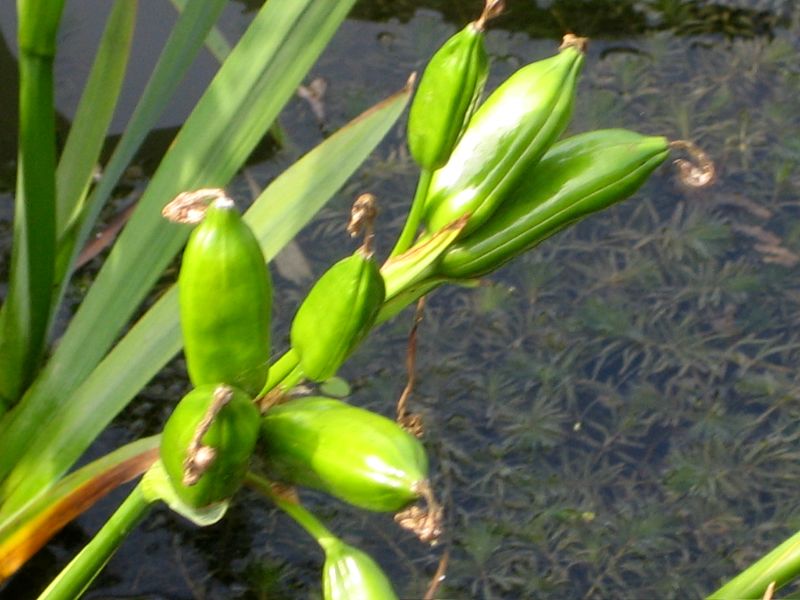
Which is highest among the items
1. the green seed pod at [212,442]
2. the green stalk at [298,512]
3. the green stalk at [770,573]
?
the green seed pod at [212,442]

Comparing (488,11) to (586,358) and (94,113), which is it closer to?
(94,113)

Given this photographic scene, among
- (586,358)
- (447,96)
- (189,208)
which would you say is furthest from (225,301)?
(586,358)

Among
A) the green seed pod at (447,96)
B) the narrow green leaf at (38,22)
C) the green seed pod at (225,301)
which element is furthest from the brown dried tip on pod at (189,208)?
the narrow green leaf at (38,22)

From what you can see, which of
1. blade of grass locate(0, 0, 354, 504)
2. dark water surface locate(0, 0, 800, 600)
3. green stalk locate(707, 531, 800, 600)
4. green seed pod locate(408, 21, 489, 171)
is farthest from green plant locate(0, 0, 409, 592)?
green stalk locate(707, 531, 800, 600)

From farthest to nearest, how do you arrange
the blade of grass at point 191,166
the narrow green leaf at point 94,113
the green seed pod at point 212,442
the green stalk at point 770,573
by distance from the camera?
the narrow green leaf at point 94,113 < the blade of grass at point 191,166 < the green stalk at point 770,573 < the green seed pod at point 212,442

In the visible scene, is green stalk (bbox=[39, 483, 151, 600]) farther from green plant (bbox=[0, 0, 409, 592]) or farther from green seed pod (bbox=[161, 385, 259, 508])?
green plant (bbox=[0, 0, 409, 592])

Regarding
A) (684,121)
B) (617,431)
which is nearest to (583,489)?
(617,431)

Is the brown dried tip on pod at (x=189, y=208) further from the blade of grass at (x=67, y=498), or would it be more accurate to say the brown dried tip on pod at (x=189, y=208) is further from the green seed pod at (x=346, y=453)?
the blade of grass at (x=67, y=498)

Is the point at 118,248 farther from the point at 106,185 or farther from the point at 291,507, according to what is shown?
the point at 291,507

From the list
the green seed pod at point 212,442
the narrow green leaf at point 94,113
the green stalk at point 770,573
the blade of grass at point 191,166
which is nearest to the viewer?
the green seed pod at point 212,442
